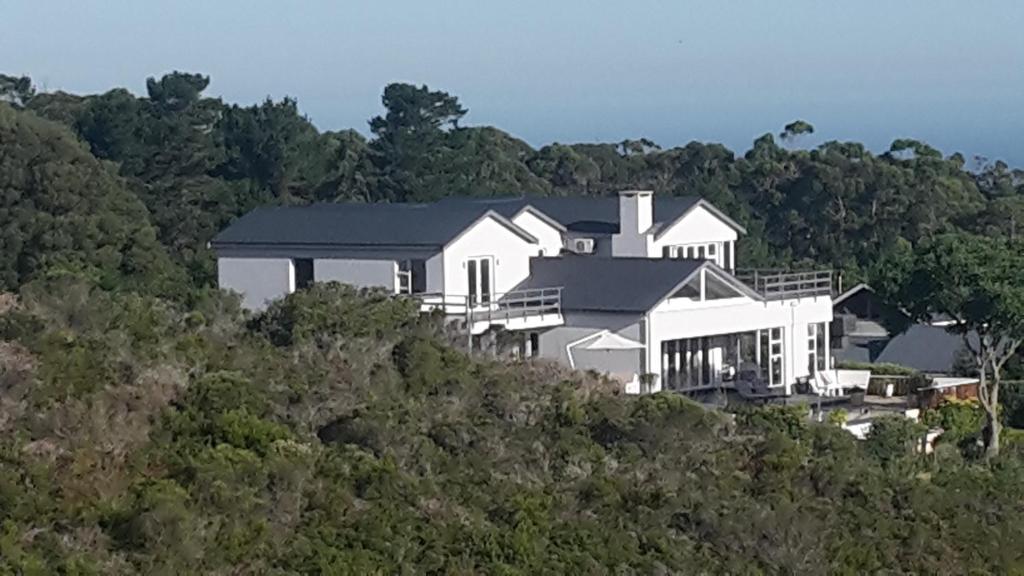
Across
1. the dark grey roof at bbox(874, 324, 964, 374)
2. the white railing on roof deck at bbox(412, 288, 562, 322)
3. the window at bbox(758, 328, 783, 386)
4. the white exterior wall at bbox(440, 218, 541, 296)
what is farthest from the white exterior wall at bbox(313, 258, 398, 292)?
the dark grey roof at bbox(874, 324, 964, 374)

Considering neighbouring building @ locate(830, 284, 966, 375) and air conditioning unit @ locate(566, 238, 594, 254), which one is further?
neighbouring building @ locate(830, 284, 966, 375)

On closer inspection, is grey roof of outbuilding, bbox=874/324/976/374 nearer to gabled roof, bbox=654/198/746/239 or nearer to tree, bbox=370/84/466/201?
gabled roof, bbox=654/198/746/239

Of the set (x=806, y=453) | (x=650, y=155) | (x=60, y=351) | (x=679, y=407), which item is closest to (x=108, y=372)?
(x=60, y=351)

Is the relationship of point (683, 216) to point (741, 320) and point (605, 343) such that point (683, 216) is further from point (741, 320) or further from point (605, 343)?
point (605, 343)

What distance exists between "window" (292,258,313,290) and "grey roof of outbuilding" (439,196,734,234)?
320 cm

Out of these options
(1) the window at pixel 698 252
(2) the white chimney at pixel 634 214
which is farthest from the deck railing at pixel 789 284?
(2) the white chimney at pixel 634 214

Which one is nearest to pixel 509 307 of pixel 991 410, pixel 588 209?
pixel 588 209

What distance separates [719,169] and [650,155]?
6611mm

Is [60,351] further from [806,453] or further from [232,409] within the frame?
[806,453]

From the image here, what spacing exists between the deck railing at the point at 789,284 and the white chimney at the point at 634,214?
2.09 m

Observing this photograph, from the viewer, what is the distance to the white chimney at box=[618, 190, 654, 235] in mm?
37000

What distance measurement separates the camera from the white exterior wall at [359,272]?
33562 millimetres

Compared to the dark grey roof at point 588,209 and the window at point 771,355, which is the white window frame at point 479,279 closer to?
the dark grey roof at point 588,209

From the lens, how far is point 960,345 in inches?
1671
